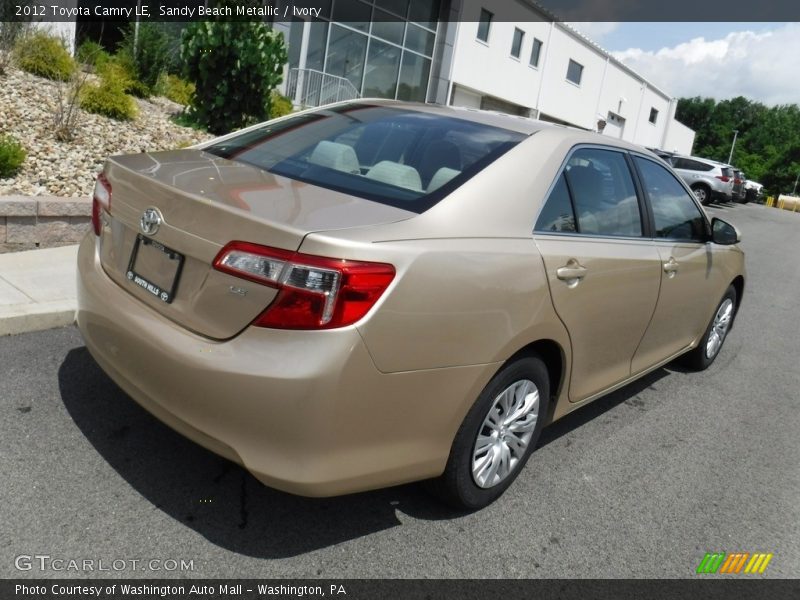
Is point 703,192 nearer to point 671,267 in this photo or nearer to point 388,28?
point 388,28

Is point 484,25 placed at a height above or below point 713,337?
above

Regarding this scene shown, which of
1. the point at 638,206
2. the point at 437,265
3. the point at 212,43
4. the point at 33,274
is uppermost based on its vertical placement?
the point at 212,43

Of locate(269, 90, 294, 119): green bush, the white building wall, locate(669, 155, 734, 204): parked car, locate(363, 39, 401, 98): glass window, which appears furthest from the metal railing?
locate(669, 155, 734, 204): parked car

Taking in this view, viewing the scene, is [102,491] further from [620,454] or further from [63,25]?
[63,25]

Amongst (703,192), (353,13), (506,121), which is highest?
(353,13)

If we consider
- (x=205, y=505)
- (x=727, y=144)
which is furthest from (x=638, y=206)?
(x=727, y=144)

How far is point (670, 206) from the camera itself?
4.32m

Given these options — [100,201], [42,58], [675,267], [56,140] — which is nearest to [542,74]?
[42,58]

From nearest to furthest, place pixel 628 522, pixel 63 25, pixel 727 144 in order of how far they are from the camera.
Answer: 1. pixel 628 522
2. pixel 63 25
3. pixel 727 144

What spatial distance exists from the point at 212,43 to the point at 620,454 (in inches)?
292

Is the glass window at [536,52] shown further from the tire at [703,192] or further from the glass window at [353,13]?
the glass window at [353,13]

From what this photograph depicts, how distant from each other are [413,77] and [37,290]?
806 inches

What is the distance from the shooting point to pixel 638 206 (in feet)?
12.9

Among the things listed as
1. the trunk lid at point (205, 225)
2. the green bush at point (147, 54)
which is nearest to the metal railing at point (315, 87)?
the green bush at point (147, 54)
